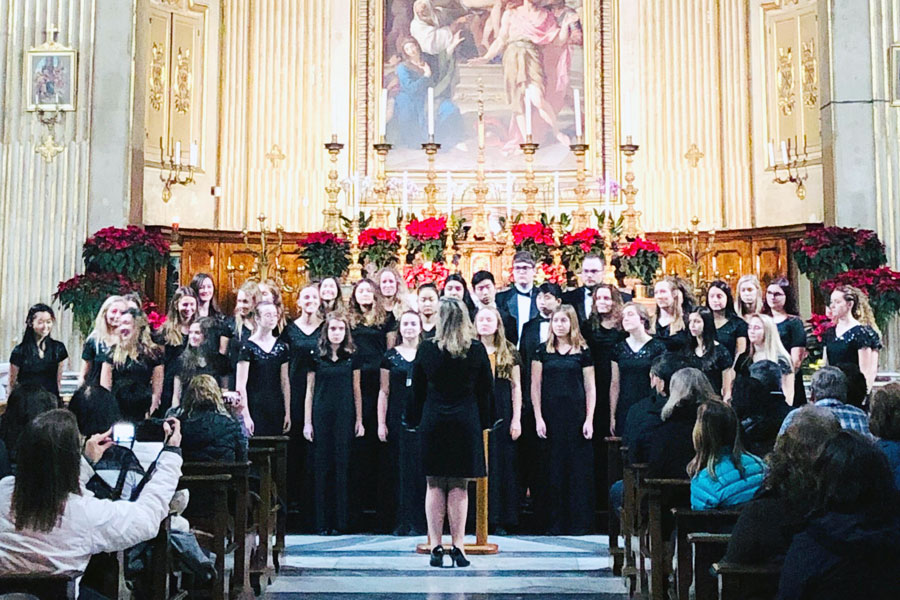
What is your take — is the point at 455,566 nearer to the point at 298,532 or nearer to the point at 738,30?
the point at 298,532

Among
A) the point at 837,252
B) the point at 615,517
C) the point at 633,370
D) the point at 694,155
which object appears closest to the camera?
the point at 615,517

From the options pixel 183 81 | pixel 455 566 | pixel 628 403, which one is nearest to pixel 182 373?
pixel 455 566

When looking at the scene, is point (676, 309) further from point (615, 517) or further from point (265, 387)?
point (265, 387)

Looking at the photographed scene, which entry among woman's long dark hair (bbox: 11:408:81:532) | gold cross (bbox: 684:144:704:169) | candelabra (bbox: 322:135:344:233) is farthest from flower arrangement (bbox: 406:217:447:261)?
woman's long dark hair (bbox: 11:408:81:532)

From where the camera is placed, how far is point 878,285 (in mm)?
9922

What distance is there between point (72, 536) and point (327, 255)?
23.9 feet

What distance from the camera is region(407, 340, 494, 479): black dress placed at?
6.71m

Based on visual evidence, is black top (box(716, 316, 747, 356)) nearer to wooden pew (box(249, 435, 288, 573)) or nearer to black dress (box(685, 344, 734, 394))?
black dress (box(685, 344, 734, 394))

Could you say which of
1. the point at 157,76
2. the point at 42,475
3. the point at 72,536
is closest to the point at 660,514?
the point at 72,536

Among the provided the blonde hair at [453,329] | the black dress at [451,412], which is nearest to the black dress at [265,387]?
the black dress at [451,412]

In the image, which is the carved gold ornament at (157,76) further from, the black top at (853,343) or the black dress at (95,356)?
the black top at (853,343)

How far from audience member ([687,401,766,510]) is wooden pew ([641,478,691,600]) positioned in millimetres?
399

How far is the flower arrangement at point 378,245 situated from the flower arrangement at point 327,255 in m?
0.19

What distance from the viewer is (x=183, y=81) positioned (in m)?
13.9
